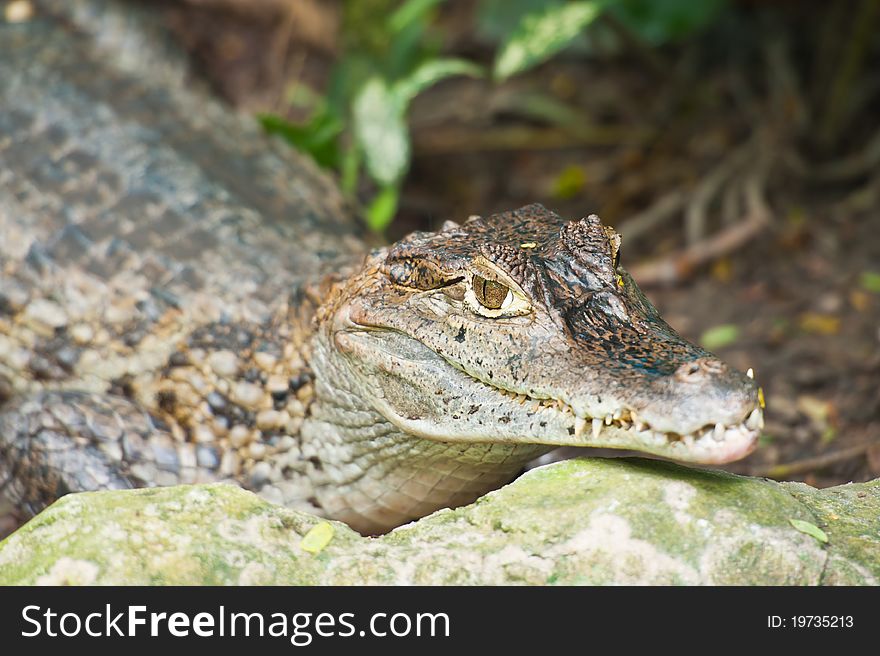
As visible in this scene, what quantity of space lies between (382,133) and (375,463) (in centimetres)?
219

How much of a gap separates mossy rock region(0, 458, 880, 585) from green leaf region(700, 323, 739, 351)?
2666mm

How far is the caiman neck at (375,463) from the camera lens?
3336 mm

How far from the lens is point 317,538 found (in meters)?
2.66

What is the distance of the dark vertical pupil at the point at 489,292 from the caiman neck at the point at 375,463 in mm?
433

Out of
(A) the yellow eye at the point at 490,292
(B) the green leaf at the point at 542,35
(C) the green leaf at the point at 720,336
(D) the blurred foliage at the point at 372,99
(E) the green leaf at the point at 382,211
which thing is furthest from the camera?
(E) the green leaf at the point at 382,211

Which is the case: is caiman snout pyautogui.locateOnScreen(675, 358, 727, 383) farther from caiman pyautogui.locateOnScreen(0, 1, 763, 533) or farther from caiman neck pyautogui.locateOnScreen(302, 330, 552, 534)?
caiman neck pyautogui.locateOnScreen(302, 330, 552, 534)

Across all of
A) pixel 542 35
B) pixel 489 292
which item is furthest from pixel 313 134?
pixel 489 292

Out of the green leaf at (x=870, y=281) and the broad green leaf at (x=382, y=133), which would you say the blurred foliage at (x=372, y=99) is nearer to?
the broad green leaf at (x=382, y=133)

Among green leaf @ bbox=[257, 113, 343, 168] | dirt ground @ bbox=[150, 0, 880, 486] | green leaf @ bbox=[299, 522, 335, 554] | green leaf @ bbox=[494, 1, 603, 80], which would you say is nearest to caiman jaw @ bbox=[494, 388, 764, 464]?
green leaf @ bbox=[299, 522, 335, 554]

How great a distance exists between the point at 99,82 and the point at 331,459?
2405 mm

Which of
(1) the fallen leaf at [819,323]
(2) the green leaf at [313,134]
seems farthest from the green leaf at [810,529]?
(2) the green leaf at [313,134]

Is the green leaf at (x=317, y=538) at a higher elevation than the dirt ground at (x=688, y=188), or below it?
below

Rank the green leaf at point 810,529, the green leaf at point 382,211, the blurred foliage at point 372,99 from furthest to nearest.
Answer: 1. the green leaf at point 382,211
2. the blurred foliage at point 372,99
3. the green leaf at point 810,529

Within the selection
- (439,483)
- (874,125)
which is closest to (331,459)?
(439,483)
